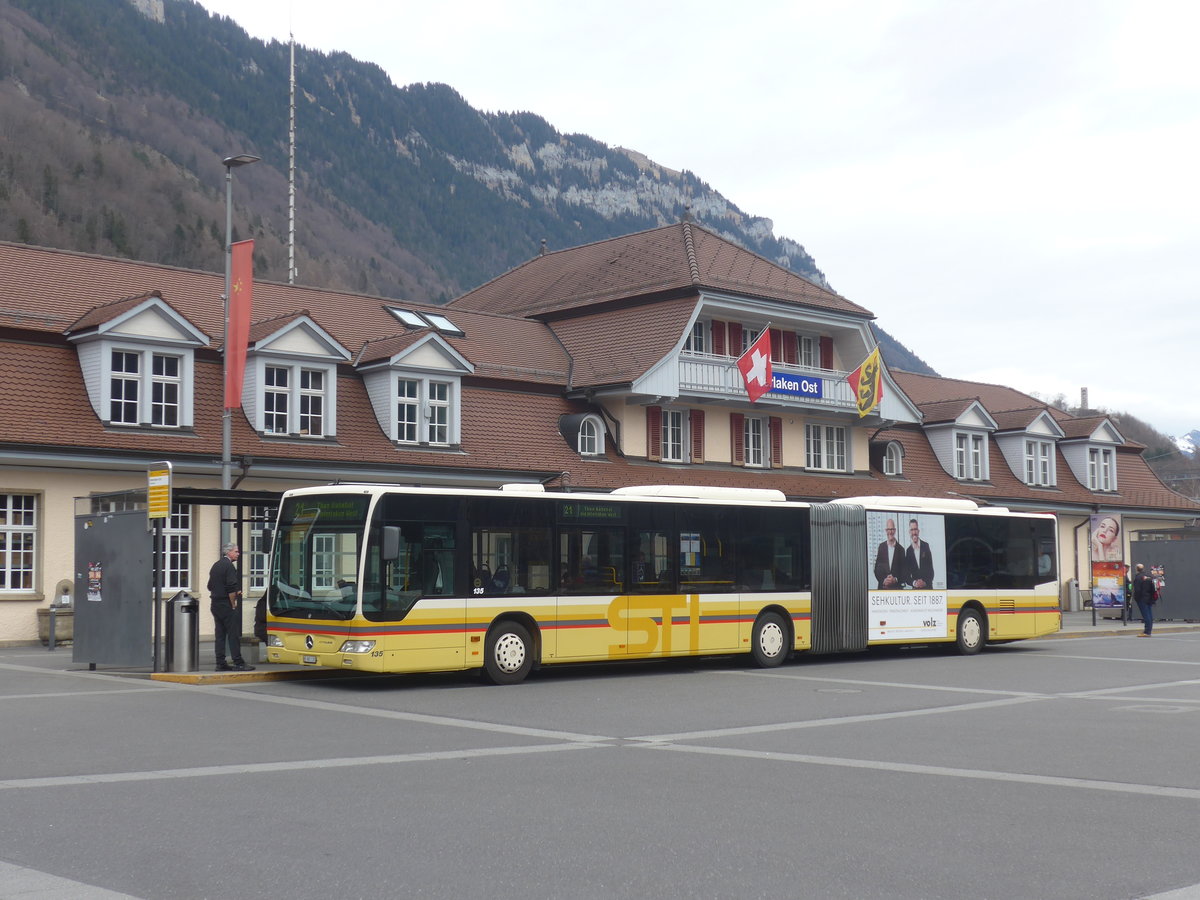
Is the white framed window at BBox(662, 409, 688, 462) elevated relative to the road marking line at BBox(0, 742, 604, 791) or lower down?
elevated

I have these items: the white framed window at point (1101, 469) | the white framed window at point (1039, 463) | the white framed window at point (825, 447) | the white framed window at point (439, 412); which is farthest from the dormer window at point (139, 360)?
the white framed window at point (1101, 469)

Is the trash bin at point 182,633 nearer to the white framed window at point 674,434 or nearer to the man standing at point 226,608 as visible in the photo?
the man standing at point 226,608

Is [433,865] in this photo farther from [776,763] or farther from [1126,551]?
[1126,551]

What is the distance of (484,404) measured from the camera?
34031 millimetres

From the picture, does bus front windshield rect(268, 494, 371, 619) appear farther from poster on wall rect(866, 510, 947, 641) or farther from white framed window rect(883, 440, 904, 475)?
white framed window rect(883, 440, 904, 475)

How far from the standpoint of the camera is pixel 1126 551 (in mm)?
52500

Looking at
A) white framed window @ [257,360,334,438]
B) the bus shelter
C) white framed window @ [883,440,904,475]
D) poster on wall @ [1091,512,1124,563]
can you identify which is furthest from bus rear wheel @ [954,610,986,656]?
white framed window @ [883,440,904,475]

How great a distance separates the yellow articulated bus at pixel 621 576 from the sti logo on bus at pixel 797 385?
39.9ft

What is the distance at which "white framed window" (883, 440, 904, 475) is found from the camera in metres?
44.9

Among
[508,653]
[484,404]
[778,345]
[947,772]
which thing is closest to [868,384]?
[778,345]

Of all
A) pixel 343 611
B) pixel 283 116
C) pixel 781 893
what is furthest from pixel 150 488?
pixel 283 116

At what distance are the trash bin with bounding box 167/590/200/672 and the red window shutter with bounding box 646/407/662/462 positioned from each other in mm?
18768

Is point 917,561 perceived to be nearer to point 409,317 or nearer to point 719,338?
point 719,338

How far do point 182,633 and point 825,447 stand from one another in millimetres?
26689
